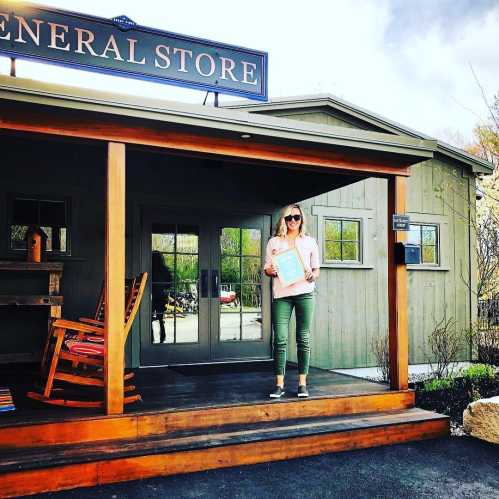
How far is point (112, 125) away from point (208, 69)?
1396mm

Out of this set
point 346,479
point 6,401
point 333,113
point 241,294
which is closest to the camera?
point 346,479

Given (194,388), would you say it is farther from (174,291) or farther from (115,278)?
(174,291)

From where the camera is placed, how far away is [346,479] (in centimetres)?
352

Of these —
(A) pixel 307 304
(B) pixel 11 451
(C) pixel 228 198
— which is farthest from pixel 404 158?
(B) pixel 11 451

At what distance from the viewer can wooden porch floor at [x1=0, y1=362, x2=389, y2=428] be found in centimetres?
378

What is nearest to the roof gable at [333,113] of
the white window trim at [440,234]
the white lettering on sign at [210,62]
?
the white window trim at [440,234]

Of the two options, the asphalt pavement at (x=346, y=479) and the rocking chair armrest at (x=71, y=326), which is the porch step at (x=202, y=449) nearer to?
the asphalt pavement at (x=346, y=479)

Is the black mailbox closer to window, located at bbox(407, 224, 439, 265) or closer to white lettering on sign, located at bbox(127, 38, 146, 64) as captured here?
white lettering on sign, located at bbox(127, 38, 146, 64)

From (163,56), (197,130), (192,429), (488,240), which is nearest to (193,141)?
(197,130)

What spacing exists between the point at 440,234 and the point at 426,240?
0.24 meters

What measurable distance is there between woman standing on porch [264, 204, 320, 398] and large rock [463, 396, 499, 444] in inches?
55.4

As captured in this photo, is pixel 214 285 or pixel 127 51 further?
pixel 214 285

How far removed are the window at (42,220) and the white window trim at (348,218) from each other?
3.16 meters

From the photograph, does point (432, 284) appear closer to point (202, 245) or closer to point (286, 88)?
point (202, 245)
